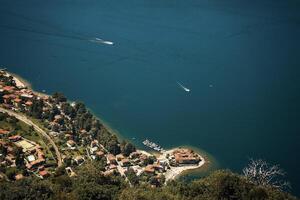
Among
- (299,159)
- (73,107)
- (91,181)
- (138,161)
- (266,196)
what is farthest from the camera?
(73,107)

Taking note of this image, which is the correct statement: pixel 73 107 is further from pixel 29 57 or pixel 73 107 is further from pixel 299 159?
pixel 299 159

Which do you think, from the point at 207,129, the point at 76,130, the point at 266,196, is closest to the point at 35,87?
the point at 76,130

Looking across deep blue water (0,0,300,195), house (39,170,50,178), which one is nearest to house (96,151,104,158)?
house (39,170,50,178)

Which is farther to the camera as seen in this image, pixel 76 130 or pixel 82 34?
pixel 82 34

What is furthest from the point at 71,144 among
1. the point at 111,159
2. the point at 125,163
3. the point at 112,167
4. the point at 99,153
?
the point at 125,163

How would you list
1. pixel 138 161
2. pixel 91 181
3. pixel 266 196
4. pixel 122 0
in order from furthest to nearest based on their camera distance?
1. pixel 122 0
2. pixel 138 161
3. pixel 91 181
4. pixel 266 196

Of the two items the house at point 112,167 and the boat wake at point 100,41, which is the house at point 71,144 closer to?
the house at point 112,167
